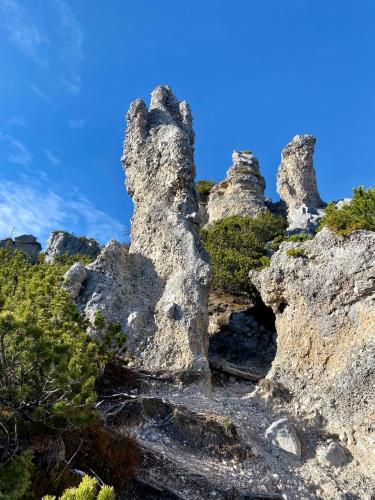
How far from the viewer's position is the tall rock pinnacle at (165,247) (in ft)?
47.3

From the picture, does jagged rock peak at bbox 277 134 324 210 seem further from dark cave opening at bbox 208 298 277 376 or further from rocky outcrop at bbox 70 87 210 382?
rocky outcrop at bbox 70 87 210 382

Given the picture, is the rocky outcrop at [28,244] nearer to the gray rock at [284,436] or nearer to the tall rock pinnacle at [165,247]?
the tall rock pinnacle at [165,247]

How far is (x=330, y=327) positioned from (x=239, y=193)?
26.8m

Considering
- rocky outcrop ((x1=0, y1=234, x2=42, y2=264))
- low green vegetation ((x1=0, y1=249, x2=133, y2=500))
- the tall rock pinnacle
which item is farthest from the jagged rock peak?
low green vegetation ((x1=0, y1=249, x2=133, y2=500))

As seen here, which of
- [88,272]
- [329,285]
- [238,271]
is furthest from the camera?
[238,271]

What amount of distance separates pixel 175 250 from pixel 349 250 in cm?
591

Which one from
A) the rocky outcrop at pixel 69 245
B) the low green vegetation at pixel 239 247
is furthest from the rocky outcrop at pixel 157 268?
the rocky outcrop at pixel 69 245

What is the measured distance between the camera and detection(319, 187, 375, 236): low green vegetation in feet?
46.5

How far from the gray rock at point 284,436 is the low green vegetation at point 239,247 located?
899cm

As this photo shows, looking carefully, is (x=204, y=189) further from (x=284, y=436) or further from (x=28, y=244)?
(x=284, y=436)

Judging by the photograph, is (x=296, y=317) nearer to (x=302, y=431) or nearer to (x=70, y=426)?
(x=302, y=431)

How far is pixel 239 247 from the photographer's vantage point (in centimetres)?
2692

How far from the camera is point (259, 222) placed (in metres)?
30.7

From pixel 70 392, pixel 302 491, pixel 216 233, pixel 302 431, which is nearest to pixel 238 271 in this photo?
pixel 216 233
